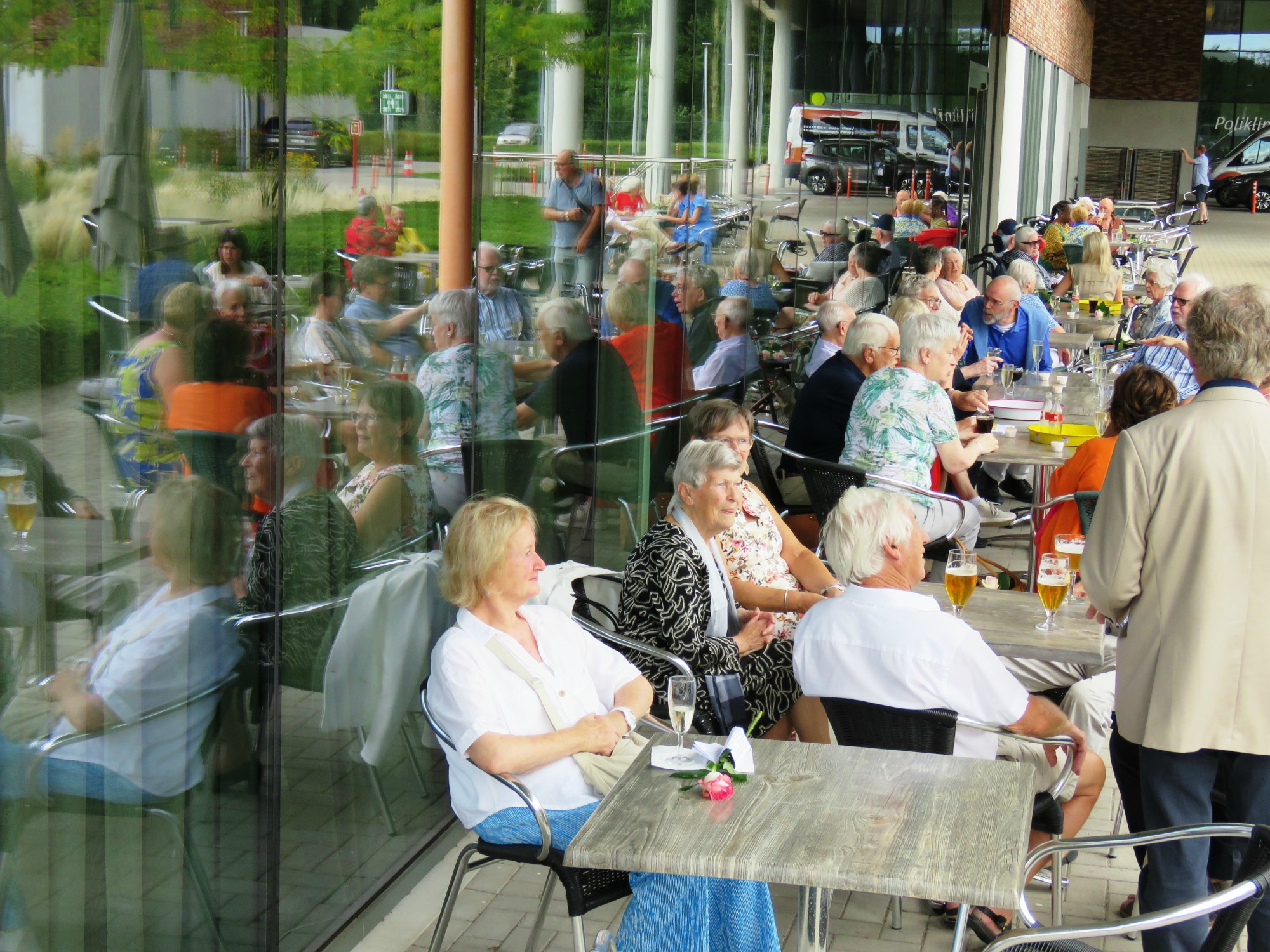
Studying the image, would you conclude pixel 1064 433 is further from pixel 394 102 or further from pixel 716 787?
pixel 716 787

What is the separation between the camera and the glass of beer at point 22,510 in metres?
2.00

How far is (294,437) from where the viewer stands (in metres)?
2.88

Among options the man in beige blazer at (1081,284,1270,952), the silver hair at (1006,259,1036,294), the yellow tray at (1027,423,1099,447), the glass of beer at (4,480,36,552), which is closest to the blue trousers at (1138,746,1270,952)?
the man in beige blazer at (1081,284,1270,952)

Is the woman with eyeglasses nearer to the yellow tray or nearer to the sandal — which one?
the sandal

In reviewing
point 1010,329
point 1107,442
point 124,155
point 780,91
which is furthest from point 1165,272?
point 124,155

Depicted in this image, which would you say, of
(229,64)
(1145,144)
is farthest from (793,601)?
(1145,144)

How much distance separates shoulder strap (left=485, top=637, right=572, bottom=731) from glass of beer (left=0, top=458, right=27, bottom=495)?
1.12 m

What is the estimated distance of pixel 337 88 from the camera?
9.73 ft

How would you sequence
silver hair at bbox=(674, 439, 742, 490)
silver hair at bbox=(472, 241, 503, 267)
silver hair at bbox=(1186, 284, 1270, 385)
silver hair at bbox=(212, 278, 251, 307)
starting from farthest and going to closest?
1. silver hair at bbox=(472, 241, 503, 267)
2. silver hair at bbox=(674, 439, 742, 490)
3. silver hair at bbox=(1186, 284, 1270, 385)
4. silver hair at bbox=(212, 278, 251, 307)

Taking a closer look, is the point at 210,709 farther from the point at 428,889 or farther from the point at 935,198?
the point at 935,198

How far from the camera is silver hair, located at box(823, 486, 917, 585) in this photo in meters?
2.99

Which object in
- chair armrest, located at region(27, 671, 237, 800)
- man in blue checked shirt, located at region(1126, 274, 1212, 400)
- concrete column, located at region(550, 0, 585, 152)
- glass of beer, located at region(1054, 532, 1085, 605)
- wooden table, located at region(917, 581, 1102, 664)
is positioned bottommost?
wooden table, located at region(917, 581, 1102, 664)

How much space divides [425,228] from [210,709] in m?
1.45

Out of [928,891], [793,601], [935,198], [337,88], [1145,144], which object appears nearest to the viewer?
[928,891]
